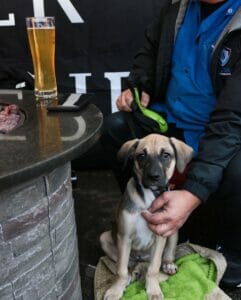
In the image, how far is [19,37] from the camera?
274 cm

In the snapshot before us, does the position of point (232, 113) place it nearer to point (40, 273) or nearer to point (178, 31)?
point (178, 31)

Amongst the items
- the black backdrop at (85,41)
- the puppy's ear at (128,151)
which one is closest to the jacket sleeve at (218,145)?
the puppy's ear at (128,151)

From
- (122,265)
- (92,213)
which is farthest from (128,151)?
(92,213)

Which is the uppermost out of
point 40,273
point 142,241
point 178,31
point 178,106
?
point 178,31

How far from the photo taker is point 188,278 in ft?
5.91

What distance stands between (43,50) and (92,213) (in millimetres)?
1111

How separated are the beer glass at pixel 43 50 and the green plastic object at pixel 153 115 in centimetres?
44

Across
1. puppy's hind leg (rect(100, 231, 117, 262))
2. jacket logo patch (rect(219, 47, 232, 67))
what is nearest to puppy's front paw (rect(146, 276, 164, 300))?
puppy's hind leg (rect(100, 231, 117, 262))

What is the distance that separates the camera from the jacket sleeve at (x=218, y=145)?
1600mm

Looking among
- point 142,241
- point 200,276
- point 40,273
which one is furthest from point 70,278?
point 200,276

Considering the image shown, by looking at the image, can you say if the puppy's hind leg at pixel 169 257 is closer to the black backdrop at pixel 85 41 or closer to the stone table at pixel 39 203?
the stone table at pixel 39 203

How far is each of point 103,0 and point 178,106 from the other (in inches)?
42.3

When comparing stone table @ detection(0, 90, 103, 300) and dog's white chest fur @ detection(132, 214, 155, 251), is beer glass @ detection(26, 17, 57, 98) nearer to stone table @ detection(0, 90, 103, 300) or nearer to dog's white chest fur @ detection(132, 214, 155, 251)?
stone table @ detection(0, 90, 103, 300)

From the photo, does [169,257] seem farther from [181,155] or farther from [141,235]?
[181,155]
